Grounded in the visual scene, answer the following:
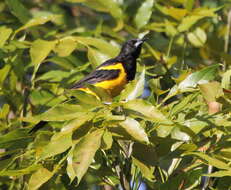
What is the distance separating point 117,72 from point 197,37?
694 mm

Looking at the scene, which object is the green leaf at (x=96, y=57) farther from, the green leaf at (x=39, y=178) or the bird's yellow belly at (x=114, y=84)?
the green leaf at (x=39, y=178)

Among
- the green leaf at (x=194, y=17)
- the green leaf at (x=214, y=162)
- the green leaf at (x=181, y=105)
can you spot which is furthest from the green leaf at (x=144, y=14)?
the green leaf at (x=214, y=162)

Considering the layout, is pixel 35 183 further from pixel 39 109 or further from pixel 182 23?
pixel 182 23

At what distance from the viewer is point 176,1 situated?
434cm

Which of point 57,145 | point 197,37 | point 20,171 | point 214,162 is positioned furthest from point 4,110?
point 197,37

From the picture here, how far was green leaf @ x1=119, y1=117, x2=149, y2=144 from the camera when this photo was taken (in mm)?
2445

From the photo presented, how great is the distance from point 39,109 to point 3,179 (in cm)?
61

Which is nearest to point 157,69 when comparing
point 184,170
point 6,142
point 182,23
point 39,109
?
point 182,23

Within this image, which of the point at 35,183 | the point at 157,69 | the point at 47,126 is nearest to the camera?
the point at 35,183

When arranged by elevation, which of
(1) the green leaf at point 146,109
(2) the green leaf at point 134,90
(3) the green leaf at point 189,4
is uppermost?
(1) the green leaf at point 146,109

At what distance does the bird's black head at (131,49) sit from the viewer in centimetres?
518

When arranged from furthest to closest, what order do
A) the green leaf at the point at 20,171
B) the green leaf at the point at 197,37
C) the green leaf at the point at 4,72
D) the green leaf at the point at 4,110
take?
the green leaf at the point at 197,37 < the green leaf at the point at 4,72 < the green leaf at the point at 4,110 < the green leaf at the point at 20,171

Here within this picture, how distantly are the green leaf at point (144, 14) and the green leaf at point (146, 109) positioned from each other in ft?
6.24

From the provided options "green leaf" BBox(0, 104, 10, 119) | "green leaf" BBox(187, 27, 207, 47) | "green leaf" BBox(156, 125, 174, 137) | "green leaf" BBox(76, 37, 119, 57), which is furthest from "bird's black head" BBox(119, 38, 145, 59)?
"green leaf" BBox(156, 125, 174, 137)
